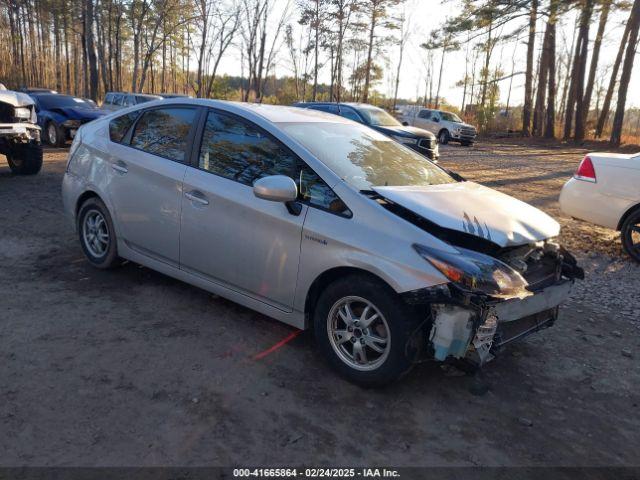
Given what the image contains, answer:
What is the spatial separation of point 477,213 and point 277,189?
1.33 meters

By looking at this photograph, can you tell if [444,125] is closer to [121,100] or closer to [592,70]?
[592,70]

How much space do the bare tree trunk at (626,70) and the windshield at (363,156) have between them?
22.8 m

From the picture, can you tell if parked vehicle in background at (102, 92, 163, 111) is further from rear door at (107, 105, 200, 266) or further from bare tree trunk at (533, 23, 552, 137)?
bare tree trunk at (533, 23, 552, 137)

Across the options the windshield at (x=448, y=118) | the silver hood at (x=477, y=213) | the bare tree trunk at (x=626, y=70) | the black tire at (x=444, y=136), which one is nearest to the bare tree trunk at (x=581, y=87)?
the bare tree trunk at (x=626, y=70)

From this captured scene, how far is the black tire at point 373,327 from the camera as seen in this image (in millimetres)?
3086

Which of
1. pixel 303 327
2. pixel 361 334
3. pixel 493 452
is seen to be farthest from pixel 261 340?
pixel 493 452

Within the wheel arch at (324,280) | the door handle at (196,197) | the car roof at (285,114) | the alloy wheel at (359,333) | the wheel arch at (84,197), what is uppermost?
the car roof at (285,114)

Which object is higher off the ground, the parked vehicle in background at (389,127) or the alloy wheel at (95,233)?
the parked vehicle in background at (389,127)

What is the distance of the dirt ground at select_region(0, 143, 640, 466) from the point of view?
106 inches

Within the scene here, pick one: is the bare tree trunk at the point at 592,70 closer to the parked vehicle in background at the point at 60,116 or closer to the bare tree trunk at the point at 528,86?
the bare tree trunk at the point at 528,86

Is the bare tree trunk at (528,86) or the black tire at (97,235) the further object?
the bare tree trunk at (528,86)

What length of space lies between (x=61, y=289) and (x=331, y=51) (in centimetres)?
3751

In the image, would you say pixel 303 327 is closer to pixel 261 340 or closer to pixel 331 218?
pixel 261 340

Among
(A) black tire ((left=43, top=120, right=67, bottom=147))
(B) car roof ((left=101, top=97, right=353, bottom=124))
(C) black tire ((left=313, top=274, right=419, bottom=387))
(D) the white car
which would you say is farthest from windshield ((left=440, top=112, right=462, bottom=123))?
(C) black tire ((left=313, top=274, right=419, bottom=387))
